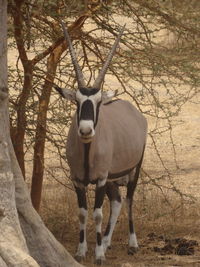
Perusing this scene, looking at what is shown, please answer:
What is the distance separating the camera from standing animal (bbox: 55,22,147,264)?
722 centimetres

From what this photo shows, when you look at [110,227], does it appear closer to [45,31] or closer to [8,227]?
[45,31]

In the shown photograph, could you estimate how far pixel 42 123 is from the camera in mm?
8328

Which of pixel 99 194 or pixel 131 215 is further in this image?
pixel 131 215

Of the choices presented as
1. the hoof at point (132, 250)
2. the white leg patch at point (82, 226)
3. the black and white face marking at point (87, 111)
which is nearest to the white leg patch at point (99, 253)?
the white leg patch at point (82, 226)

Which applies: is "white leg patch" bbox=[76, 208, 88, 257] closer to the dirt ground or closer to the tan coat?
the dirt ground

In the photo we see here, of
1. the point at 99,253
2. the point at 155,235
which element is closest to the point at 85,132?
the point at 99,253

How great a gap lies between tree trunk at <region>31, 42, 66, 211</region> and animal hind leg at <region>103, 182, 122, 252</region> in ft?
2.56

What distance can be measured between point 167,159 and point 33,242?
9226mm

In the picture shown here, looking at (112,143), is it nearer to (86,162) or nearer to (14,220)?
(86,162)

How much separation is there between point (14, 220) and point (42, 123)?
2908mm

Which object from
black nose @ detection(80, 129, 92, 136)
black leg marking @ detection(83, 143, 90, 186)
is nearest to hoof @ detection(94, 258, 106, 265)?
black leg marking @ detection(83, 143, 90, 186)

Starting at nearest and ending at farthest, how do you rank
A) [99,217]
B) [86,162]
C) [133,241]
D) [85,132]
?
[85,132] < [86,162] < [99,217] < [133,241]

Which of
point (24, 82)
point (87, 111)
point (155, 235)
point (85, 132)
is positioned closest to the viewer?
point (85, 132)

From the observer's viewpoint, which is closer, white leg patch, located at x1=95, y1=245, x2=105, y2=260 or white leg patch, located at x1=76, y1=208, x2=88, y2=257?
white leg patch, located at x1=95, y1=245, x2=105, y2=260
